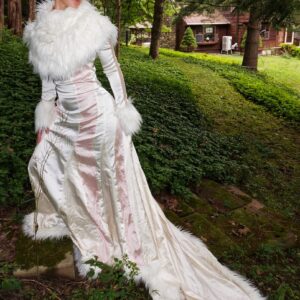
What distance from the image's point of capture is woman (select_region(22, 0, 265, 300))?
2.76 metres

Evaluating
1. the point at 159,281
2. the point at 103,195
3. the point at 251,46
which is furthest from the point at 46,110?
the point at 251,46

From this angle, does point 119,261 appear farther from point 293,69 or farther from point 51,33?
point 293,69

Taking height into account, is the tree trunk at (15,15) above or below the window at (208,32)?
below

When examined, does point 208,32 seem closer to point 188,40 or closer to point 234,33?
point 234,33

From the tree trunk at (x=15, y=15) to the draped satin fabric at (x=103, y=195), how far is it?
11.3m

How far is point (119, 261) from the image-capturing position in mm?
2811

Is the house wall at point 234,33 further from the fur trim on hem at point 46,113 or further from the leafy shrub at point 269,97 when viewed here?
the fur trim on hem at point 46,113

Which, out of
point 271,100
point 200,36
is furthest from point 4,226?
point 200,36

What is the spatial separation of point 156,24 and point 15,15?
5.63 metres

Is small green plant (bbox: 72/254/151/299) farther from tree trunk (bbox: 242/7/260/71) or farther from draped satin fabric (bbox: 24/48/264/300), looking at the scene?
tree trunk (bbox: 242/7/260/71)

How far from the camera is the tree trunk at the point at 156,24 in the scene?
49.8ft

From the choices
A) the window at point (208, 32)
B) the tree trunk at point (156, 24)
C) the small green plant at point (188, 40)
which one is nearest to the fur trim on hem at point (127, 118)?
the tree trunk at point (156, 24)

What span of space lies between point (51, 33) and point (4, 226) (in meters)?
1.88

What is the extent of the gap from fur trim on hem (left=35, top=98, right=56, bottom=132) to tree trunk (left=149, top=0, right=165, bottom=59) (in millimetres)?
13291
